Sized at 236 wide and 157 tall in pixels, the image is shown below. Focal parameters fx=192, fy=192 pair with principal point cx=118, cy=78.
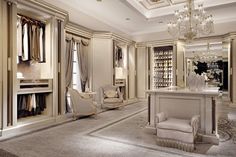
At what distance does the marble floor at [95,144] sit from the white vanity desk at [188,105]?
0.34 metres

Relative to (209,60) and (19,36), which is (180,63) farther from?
(19,36)

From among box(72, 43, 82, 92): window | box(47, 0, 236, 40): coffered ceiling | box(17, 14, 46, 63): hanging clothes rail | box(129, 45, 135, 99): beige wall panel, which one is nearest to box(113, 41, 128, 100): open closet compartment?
box(129, 45, 135, 99): beige wall panel

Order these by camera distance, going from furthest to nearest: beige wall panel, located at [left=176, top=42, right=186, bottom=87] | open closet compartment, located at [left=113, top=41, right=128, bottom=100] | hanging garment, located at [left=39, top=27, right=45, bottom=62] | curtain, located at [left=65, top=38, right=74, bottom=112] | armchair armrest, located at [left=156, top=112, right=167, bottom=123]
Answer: beige wall panel, located at [left=176, top=42, right=186, bottom=87]
open closet compartment, located at [left=113, top=41, right=128, bottom=100]
curtain, located at [left=65, top=38, right=74, bottom=112]
hanging garment, located at [left=39, top=27, right=45, bottom=62]
armchair armrest, located at [left=156, top=112, right=167, bottom=123]

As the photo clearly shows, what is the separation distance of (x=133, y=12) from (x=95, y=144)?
16.1ft

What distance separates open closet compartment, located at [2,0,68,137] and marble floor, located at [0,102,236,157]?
529mm

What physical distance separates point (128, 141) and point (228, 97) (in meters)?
5.71

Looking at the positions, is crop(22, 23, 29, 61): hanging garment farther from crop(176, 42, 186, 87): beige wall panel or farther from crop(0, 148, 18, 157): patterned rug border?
crop(176, 42, 186, 87): beige wall panel

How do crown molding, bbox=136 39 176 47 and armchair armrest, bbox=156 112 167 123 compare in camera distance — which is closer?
armchair armrest, bbox=156 112 167 123

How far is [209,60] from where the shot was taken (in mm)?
8328

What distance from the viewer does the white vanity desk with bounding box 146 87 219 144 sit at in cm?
325

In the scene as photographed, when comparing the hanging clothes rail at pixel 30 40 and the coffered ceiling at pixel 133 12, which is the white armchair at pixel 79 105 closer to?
the hanging clothes rail at pixel 30 40

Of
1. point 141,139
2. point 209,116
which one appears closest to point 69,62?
point 141,139

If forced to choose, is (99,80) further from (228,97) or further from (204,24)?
(228,97)

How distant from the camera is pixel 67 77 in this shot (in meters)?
5.91
